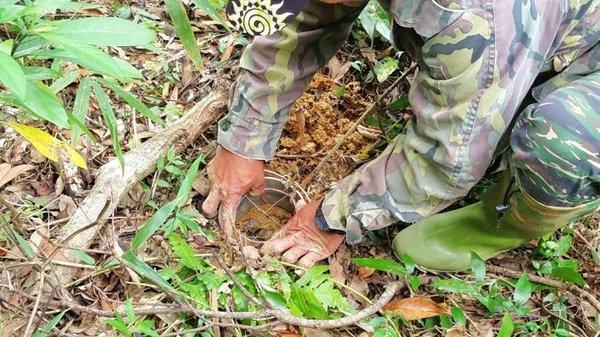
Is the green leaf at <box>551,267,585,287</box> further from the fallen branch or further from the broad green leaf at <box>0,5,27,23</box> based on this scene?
the broad green leaf at <box>0,5,27,23</box>

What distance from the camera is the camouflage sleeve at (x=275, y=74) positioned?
1607 mm

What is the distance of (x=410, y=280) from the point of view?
64.0 inches

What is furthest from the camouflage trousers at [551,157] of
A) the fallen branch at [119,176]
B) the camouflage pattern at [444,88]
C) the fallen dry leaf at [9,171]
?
the fallen dry leaf at [9,171]

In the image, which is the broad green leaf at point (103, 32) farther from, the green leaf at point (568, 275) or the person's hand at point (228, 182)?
the green leaf at point (568, 275)

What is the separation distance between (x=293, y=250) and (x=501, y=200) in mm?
511

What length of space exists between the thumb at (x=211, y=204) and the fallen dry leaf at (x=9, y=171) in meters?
0.44

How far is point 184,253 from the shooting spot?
1530 millimetres

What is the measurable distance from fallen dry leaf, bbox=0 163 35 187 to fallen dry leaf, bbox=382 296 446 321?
0.92m

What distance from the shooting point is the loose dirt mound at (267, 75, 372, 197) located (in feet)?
6.21

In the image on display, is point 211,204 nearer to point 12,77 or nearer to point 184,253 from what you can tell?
point 184,253

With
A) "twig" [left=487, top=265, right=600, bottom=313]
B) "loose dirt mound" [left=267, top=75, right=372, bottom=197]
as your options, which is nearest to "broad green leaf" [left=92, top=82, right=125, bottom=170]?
"loose dirt mound" [left=267, top=75, right=372, bottom=197]

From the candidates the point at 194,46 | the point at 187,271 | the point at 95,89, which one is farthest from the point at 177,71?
the point at 194,46

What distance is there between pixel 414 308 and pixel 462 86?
1.85ft

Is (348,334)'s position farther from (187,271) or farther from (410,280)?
(187,271)
